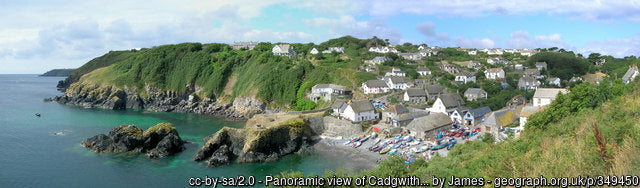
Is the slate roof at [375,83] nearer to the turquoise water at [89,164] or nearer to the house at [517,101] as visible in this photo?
the house at [517,101]

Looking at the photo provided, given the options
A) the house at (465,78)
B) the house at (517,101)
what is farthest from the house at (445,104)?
the house at (465,78)

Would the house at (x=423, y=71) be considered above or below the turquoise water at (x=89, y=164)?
above

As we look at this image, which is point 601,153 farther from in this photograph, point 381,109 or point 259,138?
point 381,109

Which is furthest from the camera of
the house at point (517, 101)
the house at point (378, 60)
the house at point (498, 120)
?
the house at point (378, 60)

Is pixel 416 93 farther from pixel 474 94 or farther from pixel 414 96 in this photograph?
pixel 474 94

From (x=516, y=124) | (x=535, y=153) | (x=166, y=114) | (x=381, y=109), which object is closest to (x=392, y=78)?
(x=381, y=109)

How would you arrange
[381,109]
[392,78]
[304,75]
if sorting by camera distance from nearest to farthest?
[381,109]
[392,78]
[304,75]

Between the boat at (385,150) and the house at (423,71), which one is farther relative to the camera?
the house at (423,71)

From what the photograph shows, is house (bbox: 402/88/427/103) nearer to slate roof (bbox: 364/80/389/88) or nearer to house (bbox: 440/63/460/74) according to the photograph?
slate roof (bbox: 364/80/389/88)
